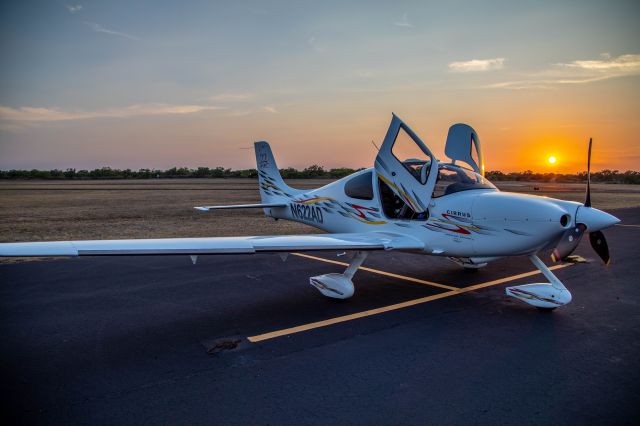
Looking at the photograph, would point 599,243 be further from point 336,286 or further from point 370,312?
point 336,286

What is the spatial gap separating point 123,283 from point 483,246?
645 cm

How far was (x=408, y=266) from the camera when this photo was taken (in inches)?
355

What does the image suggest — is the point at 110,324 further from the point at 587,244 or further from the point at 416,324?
the point at 587,244

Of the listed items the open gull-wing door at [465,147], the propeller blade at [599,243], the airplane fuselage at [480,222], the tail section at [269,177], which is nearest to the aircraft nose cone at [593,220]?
the airplane fuselage at [480,222]

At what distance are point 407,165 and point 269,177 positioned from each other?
5330mm

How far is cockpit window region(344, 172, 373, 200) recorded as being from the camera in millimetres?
7684

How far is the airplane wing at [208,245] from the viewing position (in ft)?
14.7

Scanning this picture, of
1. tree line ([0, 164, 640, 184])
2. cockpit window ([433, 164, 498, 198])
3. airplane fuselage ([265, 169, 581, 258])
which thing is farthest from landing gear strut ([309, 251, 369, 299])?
tree line ([0, 164, 640, 184])

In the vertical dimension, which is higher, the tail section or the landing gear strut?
the tail section

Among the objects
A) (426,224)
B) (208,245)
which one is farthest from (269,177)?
(208,245)

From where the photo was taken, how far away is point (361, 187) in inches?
309

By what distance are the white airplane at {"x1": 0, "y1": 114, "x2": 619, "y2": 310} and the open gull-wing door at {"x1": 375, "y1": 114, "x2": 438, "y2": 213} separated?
17mm

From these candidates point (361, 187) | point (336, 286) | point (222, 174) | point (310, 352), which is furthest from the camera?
point (222, 174)

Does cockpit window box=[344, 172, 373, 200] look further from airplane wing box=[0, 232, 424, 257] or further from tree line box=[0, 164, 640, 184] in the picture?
tree line box=[0, 164, 640, 184]
